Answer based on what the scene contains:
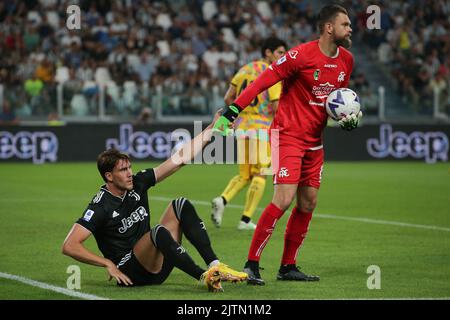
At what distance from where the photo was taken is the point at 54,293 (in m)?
8.02

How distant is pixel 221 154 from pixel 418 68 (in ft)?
26.8

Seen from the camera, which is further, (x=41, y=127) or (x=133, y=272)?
(x=41, y=127)

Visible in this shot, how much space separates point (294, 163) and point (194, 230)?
1096 millimetres

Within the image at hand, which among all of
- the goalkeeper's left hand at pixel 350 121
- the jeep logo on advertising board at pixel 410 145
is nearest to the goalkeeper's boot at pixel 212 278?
the goalkeeper's left hand at pixel 350 121

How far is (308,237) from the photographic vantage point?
12.1 meters

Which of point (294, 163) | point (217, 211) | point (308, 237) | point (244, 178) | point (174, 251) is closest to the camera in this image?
point (174, 251)

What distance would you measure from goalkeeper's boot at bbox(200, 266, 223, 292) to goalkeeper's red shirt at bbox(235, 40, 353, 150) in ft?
4.89

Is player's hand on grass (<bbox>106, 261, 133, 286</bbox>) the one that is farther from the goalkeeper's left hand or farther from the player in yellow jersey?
the player in yellow jersey

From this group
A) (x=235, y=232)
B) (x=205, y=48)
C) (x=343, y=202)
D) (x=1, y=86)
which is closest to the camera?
(x=235, y=232)

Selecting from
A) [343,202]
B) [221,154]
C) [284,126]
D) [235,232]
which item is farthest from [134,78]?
[284,126]

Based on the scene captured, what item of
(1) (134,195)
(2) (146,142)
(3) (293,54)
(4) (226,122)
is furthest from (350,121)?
(2) (146,142)

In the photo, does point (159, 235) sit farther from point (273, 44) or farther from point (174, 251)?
point (273, 44)

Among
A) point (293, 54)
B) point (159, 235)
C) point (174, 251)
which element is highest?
point (293, 54)

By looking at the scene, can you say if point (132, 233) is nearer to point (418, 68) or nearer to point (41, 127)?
point (41, 127)
